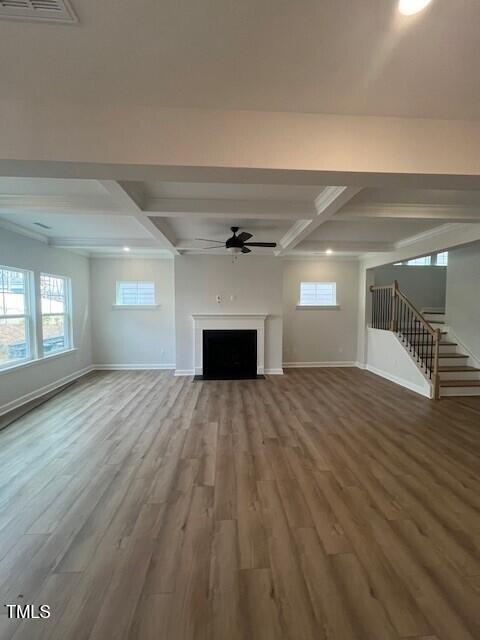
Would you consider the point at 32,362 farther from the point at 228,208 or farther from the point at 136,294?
the point at 228,208

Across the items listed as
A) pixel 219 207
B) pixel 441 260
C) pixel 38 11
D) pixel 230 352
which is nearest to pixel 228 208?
pixel 219 207

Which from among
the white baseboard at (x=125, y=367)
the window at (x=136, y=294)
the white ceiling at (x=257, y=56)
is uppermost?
the white ceiling at (x=257, y=56)

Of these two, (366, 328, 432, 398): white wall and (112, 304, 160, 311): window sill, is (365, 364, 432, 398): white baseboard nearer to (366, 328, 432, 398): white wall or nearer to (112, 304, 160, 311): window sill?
(366, 328, 432, 398): white wall

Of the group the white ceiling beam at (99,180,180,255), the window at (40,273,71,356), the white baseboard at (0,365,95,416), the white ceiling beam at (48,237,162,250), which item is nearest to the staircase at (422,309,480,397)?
the white ceiling beam at (99,180,180,255)

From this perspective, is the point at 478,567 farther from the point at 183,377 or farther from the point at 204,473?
the point at 183,377

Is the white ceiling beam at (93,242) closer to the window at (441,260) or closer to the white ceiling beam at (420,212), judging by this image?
the white ceiling beam at (420,212)

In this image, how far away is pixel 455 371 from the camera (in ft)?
16.6

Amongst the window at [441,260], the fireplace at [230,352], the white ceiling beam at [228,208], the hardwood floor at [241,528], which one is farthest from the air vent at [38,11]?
the window at [441,260]

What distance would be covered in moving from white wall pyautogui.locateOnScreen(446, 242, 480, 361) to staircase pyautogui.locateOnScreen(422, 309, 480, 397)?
6.4 inches

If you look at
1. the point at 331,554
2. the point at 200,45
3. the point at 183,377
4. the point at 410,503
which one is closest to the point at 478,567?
the point at 410,503

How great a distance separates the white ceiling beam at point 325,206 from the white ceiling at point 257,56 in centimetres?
83

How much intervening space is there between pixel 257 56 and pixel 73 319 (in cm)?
607

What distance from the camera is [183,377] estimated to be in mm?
6133

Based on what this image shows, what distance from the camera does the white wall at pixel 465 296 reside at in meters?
5.36
